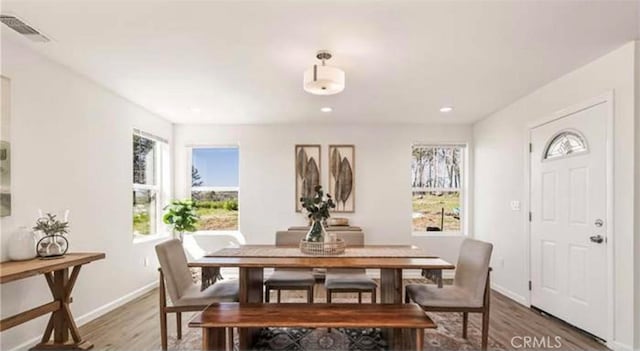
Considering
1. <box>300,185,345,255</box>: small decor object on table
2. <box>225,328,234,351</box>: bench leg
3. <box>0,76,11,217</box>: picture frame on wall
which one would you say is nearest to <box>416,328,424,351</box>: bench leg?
<box>300,185,345,255</box>: small decor object on table

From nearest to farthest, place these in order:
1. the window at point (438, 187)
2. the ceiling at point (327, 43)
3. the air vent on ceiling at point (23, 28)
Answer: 1. the ceiling at point (327, 43)
2. the air vent on ceiling at point (23, 28)
3. the window at point (438, 187)

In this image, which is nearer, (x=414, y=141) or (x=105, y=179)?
(x=105, y=179)

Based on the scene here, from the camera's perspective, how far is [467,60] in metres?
3.09

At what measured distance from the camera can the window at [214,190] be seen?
5.91 metres

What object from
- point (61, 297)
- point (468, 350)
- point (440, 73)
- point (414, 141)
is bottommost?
point (468, 350)

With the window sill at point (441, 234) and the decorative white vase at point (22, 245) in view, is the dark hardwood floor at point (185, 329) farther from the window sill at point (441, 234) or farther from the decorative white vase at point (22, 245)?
the window sill at point (441, 234)

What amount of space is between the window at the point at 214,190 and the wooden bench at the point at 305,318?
11.1ft

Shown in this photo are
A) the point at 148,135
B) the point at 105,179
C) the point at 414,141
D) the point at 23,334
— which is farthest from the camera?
the point at 414,141

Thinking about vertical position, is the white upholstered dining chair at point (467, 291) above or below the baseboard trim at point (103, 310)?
above

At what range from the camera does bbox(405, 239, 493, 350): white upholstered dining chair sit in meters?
2.79

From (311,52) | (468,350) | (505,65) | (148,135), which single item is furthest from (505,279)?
(148,135)

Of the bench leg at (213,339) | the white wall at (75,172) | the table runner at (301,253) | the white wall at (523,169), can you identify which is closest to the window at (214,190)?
the white wall at (75,172)

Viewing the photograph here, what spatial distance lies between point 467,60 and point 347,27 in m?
1.20

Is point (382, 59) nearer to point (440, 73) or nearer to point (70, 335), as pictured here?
point (440, 73)
